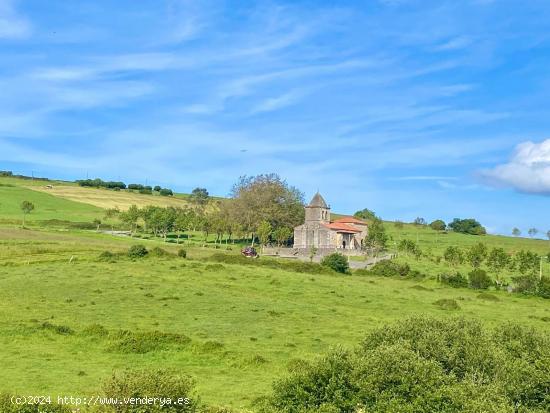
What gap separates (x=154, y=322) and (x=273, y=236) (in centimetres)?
8480

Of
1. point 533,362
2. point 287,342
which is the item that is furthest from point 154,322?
point 533,362

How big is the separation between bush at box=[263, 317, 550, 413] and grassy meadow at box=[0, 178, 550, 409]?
17.3ft

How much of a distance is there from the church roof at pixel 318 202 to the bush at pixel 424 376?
321 feet

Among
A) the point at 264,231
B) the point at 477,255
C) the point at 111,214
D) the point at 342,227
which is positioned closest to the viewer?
the point at 477,255

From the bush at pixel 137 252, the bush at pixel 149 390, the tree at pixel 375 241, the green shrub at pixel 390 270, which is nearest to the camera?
the bush at pixel 149 390

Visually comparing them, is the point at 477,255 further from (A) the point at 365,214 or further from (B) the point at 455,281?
(A) the point at 365,214

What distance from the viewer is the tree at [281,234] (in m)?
123

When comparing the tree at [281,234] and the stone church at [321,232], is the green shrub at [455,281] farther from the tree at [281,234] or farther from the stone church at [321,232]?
the tree at [281,234]

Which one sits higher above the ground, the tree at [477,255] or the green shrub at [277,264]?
the tree at [477,255]

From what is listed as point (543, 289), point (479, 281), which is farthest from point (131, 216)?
point (543, 289)

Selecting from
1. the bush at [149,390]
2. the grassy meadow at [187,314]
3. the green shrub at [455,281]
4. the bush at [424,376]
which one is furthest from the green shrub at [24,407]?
the green shrub at [455,281]

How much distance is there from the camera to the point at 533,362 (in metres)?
26.0

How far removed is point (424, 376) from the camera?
20.2 m

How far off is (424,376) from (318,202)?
106054mm
